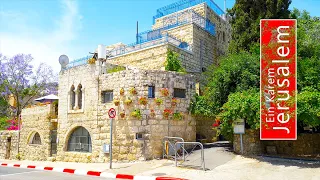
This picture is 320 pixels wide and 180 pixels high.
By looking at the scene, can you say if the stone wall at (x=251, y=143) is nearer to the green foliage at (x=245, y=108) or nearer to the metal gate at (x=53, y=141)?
the green foliage at (x=245, y=108)

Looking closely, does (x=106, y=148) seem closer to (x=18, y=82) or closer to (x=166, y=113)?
(x=166, y=113)

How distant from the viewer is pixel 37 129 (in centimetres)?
2056

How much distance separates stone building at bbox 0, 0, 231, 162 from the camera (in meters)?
14.4

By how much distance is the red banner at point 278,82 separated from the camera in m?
11.8

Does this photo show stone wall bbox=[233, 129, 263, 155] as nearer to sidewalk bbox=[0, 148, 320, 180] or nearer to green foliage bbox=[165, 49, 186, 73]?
sidewalk bbox=[0, 148, 320, 180]

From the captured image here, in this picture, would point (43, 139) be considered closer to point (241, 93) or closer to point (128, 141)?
point (128, 141)

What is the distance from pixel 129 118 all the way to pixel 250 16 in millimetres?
10195

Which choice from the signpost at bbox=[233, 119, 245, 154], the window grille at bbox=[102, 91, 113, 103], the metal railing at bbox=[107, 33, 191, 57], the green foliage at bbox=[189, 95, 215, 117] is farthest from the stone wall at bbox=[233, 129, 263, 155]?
the metal railing at bbox=[107, 33, 191, 57]

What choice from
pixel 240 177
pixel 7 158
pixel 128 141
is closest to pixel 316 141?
pixel 240 177

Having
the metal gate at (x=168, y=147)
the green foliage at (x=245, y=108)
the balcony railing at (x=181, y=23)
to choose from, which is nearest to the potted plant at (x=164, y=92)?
the metal gate at (x=168, y=147)

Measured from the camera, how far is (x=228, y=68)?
1427cm

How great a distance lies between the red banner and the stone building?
15.0ft

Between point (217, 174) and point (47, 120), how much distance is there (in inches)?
520

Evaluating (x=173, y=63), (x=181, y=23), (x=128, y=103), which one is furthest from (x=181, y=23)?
(x=128, y=103)
